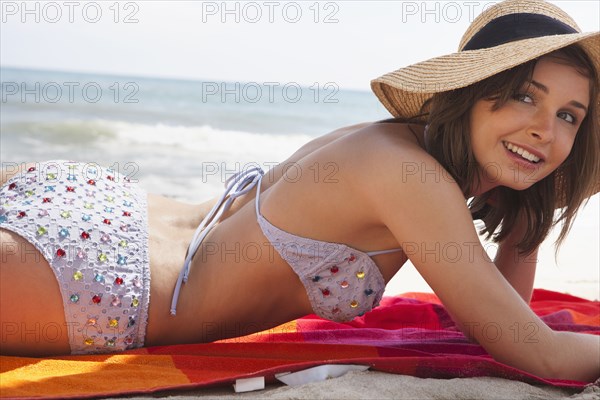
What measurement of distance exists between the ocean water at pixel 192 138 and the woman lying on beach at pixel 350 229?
94 centimetres

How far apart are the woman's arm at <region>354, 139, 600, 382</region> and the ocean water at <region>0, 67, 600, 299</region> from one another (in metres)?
1.16

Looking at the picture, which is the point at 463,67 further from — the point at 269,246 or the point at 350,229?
the point at 269,246

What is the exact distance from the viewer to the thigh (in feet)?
6.34

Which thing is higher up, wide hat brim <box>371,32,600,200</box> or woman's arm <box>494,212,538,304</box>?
wide hat brim <box>371,32,600,200</box>

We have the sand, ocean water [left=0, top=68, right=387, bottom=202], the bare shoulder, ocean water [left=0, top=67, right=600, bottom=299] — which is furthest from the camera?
ocean water [left=0, top=68, right=387, bottom=202]

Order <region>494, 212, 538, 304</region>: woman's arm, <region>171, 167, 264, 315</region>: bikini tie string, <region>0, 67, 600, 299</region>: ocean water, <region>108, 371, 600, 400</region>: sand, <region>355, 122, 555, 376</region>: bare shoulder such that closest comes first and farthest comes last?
<region>108, 371, 600, 400</region>: sand
<region>355, 122, 555, 376</region>: bare shoulder
<region>171, 167, 264, 315</region>: bikini tie string
<region>494, 212, 538, 304</region>: woman's arm
<region>0, 67, 600, 299</region>: ocean water

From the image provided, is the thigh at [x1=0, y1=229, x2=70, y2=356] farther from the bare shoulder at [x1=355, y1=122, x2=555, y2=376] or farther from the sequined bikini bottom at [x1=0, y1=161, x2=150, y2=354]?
the bare shoulder at [x1=355, y1=122, x2=555, y2=376]

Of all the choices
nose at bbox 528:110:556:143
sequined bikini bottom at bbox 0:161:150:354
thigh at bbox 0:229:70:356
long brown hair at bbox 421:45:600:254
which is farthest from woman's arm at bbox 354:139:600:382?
thigh at bbox 0:229:70:356

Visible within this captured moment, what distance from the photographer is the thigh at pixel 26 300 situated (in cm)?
193

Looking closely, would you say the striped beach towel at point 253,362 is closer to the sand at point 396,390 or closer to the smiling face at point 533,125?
the sand at point 396,390

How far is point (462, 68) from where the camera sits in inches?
82.2

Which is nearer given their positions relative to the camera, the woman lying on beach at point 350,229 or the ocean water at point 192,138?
the woman lying on beach at point 350,229

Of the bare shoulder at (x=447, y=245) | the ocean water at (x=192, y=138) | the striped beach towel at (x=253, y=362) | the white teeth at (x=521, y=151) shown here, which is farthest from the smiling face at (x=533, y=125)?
the ocean water at (x=192, y=138)

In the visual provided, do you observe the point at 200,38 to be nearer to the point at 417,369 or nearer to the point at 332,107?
the point at 332,107
